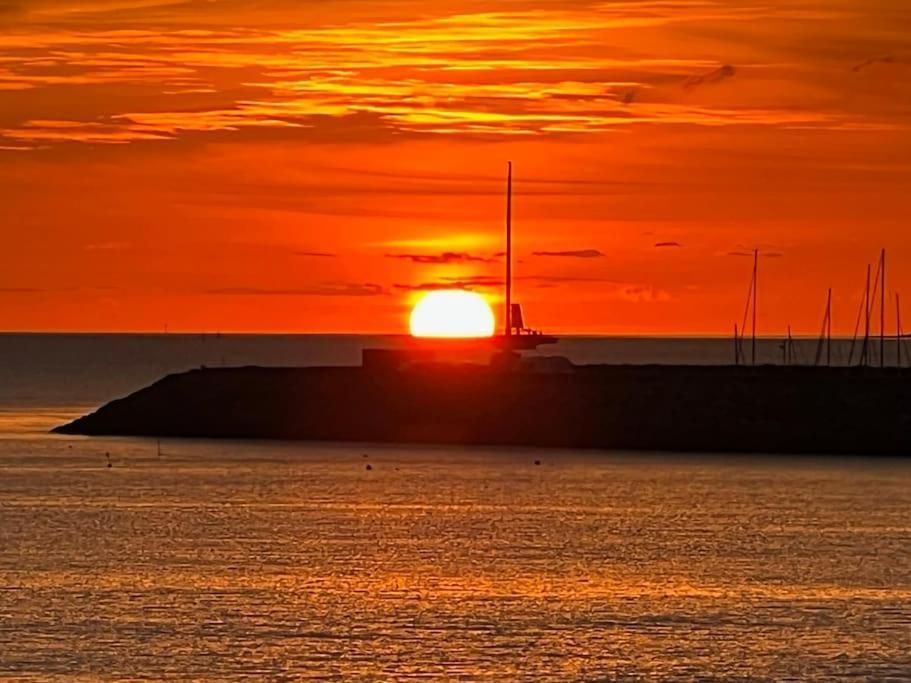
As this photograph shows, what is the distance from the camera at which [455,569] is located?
2438 inches

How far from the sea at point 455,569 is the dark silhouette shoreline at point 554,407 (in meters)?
3.68

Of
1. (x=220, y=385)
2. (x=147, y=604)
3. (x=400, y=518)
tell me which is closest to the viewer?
(x=147, y=604)

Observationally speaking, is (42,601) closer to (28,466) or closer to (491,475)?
(491,475)

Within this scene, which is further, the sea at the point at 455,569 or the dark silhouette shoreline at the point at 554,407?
the dark silhouette shoreline at the point at 554,407

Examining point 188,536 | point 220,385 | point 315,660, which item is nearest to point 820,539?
point 188,536

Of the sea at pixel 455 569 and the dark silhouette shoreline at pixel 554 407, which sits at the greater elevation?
the dark silhouette shoreline at pixel 554 407

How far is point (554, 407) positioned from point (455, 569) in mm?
52652

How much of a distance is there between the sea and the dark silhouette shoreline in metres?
3.68

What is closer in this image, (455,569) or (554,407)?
(455,569)

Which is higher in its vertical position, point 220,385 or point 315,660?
point 220,385

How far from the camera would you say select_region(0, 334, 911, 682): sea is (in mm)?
46031

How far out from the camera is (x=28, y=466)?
104 meters

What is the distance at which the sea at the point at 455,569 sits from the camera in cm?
4603

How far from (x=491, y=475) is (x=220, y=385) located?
30.0 meters
